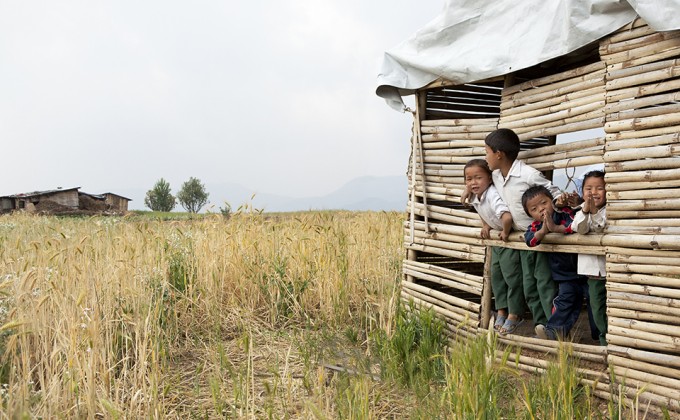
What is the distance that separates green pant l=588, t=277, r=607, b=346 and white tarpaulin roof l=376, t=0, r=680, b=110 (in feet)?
5.53

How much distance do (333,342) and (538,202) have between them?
92.2 inches

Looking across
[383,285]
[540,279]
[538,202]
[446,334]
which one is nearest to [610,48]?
[538,202]

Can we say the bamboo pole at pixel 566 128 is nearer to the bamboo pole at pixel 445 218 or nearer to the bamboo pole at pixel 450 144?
the bamboo pole at pixel 450 144

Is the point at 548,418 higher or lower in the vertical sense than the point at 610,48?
lower

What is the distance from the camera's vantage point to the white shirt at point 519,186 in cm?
452

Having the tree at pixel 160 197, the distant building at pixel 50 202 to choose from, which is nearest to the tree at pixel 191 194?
the tree at pixel 160 197

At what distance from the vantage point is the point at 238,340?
4301 millimetres

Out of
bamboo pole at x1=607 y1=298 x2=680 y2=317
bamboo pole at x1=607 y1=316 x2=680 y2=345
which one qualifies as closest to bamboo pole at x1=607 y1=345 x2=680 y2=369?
bamboo pole at x1=607 y1=316 x2=680 y2=345

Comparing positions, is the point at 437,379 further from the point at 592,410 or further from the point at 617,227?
the point at 617,227

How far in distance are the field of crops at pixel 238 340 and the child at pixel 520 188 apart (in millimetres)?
716

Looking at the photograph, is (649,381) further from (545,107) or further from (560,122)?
(545,107)

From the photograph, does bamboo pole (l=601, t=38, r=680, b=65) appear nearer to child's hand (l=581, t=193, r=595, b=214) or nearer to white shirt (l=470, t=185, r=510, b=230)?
child's hand (l=581, t=193, r=595, b=214)

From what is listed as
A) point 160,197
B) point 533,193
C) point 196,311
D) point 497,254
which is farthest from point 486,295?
point 160,197

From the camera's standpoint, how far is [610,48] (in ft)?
13.1
